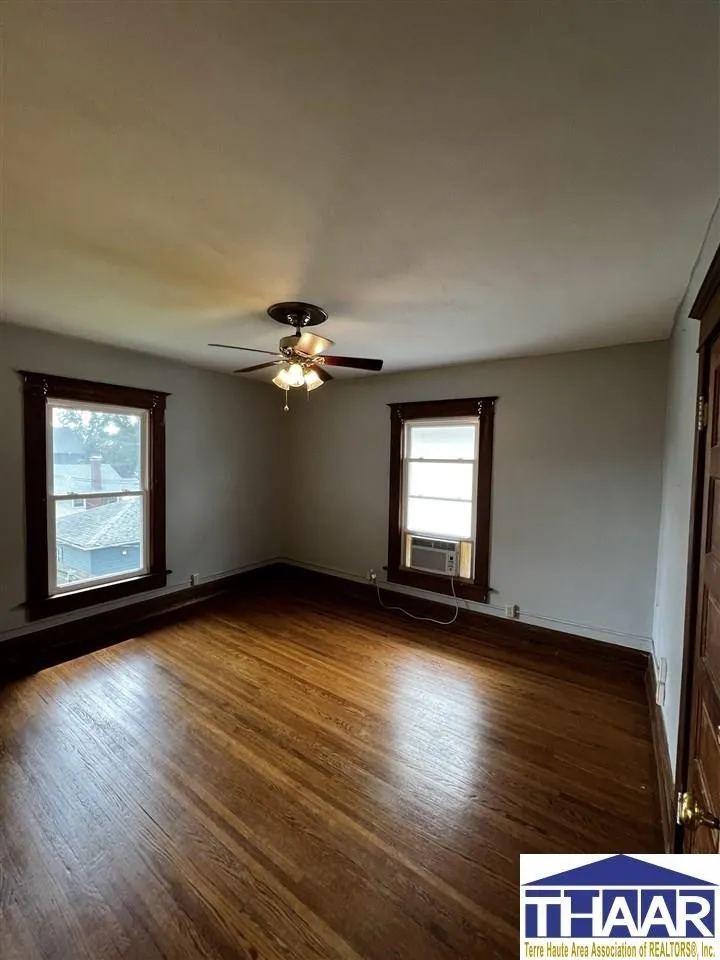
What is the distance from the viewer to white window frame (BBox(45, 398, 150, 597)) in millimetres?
3398

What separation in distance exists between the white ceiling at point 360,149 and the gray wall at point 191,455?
116 centimetres

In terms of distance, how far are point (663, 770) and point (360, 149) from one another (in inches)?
120

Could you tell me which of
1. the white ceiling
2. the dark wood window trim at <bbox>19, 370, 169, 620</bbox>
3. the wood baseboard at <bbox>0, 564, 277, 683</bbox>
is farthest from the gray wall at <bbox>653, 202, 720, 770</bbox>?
the dark wood window trim at <bbox>19, 370, 169, 620</bbox>

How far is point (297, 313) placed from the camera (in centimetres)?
258

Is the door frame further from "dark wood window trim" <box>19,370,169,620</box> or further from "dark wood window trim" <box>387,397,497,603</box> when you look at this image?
"dark wood window trim" <box>19,370,169,620</box>

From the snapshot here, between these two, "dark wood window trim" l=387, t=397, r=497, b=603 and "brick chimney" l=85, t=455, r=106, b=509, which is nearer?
"brick chimney" l=85, t=455, r=106, b=509

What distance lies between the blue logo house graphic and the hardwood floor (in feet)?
0.94

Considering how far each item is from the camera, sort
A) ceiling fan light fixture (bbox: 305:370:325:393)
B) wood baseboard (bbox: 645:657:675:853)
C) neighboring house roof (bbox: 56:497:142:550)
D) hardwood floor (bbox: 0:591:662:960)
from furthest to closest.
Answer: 1. neighboring house roof (bbox: 56:497:142:550)
2. ceiling fan light fixture (bbox: 305:370:325:393)
3. wood baseboard (bbox: 645:657:675:853)
4. hardwood floor (bbox: 0:591:662:960)

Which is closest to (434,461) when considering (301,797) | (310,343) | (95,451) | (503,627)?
(503,627)

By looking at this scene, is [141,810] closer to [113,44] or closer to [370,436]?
[113,44]

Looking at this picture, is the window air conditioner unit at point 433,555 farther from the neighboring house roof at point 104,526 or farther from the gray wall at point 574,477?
the neighboring house roof at point 104,526

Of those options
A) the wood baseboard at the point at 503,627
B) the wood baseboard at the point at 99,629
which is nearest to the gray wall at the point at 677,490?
the wood baseboard at the point at 503,627

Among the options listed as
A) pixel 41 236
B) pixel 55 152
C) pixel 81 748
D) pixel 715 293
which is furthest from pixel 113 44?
pixel 81 748

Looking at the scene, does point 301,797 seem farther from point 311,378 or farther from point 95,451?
point 95,451
